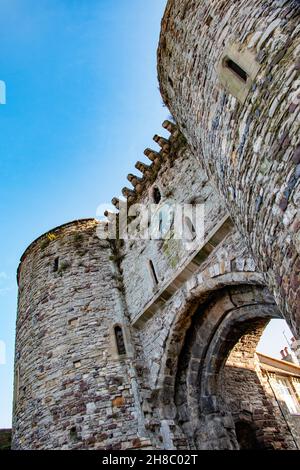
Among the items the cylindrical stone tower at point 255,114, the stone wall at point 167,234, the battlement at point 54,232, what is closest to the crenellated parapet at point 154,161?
the stone wall at point 167,234

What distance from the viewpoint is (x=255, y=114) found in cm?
390

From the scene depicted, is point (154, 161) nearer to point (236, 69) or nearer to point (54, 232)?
point (54, 232)

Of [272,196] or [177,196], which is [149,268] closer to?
[177,196]

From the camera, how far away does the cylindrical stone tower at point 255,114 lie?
11.1 ft

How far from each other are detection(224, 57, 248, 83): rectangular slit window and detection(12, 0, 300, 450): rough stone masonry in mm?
19

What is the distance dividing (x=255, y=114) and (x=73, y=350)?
590 cm

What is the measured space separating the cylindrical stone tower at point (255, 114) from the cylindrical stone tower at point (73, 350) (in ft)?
13.7

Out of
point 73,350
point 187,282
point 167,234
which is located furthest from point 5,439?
point 167,234

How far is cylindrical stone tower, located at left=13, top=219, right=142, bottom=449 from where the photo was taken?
6965 mm

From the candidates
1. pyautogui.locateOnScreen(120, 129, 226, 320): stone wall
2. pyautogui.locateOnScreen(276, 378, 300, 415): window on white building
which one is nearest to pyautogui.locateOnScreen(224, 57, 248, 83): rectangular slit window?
pyautogui.locateOnScreen(120, 129, 226, 320): stone wall

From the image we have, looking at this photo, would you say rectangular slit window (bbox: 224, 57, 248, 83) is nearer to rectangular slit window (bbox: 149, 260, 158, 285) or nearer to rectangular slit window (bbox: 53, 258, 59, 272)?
rectangular slit window (bbox: 149, 260, 158, 285)

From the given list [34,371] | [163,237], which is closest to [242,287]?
[163,237]

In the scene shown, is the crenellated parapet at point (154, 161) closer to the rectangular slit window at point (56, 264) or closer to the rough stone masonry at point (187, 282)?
the rough stone masonry at point (187, 282)

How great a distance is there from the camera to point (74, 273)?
941 cm
